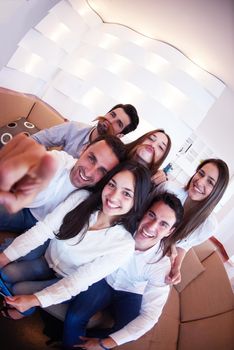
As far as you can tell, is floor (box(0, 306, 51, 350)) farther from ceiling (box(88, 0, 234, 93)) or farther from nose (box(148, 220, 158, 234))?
ceiling (box(88, 0, 234, 93))

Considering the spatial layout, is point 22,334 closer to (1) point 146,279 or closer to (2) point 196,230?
(1) point 146,279

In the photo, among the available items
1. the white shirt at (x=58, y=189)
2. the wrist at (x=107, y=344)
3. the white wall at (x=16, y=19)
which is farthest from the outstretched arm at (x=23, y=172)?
the white wall at (x=16, y=19)

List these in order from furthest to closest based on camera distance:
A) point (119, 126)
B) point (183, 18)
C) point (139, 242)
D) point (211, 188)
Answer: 1. point (183, 18)
2. point (119, 126)
3. point (211, 188)
4. point (139, 242)

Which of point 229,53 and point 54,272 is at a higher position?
point 229,53

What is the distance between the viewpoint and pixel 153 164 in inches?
68.2

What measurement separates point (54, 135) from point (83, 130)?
210 mm

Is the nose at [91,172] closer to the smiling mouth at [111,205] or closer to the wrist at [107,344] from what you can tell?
the smiling mouth at [111,205]

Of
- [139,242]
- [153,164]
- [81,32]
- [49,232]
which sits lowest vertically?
[49,232]

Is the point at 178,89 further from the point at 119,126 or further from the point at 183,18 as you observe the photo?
the point at 119,126

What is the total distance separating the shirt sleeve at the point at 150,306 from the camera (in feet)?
4.31

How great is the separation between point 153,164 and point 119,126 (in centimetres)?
39

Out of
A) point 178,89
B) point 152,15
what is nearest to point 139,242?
point 178,89

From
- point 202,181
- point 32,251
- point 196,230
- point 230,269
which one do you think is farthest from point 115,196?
point 230,269

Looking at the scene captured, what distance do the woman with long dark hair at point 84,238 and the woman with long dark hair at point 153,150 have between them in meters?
0.42
